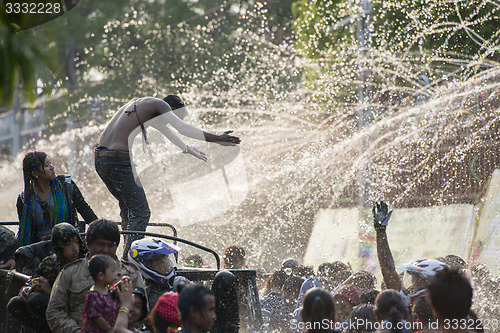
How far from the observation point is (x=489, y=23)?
42.7 ft

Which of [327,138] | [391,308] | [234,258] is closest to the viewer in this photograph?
[391,308]

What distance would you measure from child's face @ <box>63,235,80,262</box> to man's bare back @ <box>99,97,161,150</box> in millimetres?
1915

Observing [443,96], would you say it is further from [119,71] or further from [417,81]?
[119,71]

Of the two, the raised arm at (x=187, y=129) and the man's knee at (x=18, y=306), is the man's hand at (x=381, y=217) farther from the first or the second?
the man's knee at (x=18, y=306)

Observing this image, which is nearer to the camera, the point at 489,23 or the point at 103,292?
the point at 103,292

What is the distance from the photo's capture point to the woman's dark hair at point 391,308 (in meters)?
4.51

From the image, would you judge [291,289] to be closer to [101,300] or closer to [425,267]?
[425,267]

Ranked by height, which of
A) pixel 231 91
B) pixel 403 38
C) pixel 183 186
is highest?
pixel 403 38

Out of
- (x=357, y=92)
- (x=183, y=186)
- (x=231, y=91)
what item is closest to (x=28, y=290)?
(x=357, y=92)

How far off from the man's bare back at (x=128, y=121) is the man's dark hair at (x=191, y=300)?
3022mm

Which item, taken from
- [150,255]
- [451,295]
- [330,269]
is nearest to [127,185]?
[150,255]

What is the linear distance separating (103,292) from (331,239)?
317 inches

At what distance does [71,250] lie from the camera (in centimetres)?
502

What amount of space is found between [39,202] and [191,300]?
2.73 metres
